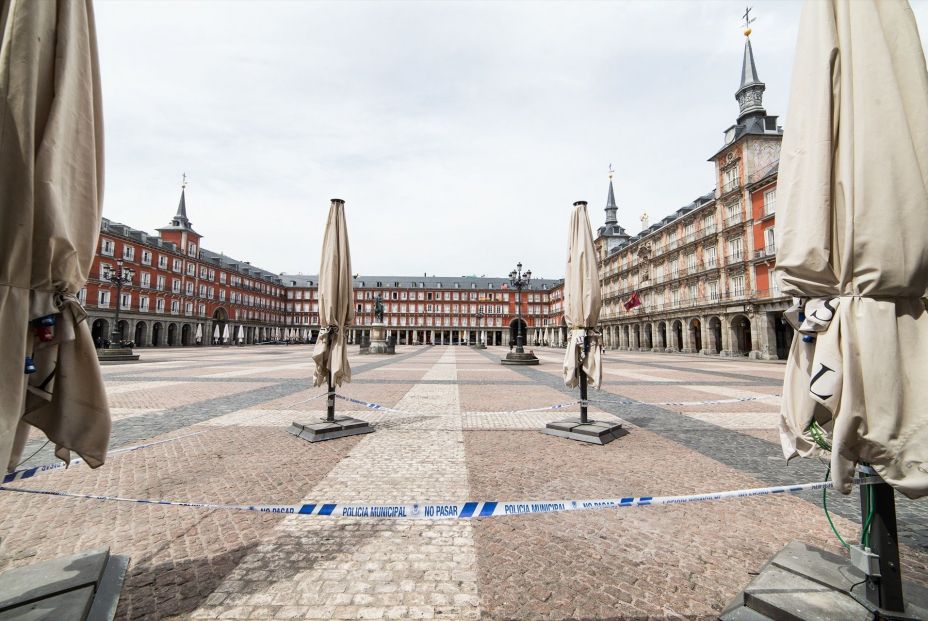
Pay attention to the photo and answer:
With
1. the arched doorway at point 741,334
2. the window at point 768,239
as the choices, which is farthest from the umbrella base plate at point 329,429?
the arched doorway at point 741,334

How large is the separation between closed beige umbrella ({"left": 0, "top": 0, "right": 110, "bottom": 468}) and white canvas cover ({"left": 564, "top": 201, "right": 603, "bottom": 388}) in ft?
15.9

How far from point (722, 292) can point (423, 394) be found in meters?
29.4

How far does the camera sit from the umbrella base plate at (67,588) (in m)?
1.84

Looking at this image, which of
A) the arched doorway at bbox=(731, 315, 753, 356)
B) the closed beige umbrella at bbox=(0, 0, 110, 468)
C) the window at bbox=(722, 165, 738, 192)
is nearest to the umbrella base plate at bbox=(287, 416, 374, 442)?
the closed beige umbrella at bbox=(0, 0, 110, 468)

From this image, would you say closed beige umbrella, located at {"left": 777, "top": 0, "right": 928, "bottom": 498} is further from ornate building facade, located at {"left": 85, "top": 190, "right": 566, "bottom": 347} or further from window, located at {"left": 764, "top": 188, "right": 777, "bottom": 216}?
window, located at {"left": 764, "top": 188, "right": 777, "bottom": 216}

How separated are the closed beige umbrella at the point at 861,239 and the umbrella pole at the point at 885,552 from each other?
7.7 inches

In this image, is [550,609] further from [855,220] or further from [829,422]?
[855,220]

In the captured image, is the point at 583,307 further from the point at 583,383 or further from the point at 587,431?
the point at 587,431

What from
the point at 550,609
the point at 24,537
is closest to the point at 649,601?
the point at 550,609

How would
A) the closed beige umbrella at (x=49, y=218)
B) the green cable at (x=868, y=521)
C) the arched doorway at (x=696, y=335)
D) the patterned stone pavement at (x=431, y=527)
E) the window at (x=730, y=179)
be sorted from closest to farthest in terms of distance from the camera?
the closed beige umbrella at (x=49, y=218) → the green cable at (x=868, y=521) → the patterned stone pavement at (x=431, y=527) → the window at (x=730, y=179) → the arched doorway at (x=696, y=335)

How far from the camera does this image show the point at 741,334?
3081cm

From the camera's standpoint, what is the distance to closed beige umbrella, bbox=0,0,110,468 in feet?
4.81

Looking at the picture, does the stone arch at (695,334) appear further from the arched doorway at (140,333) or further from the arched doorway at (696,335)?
the arched doorway at (140,333)

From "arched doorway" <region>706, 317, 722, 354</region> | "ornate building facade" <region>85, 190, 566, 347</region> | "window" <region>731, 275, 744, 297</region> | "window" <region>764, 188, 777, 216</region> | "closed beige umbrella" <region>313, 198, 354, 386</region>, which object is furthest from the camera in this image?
"ornate building facade" <region>85, 190, 566, 347</region>
